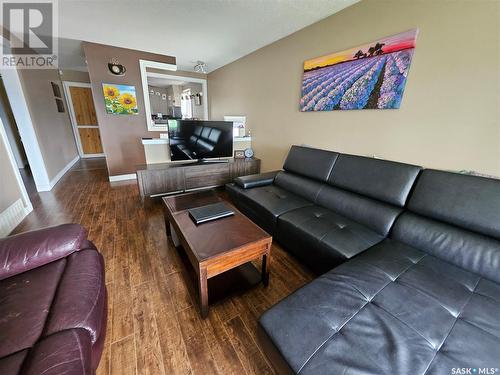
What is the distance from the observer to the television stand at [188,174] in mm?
2889

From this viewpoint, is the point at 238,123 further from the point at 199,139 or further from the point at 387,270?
the point at 387,270

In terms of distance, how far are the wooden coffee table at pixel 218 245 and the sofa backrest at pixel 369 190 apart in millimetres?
889

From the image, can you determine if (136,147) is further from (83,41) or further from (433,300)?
(433,300)

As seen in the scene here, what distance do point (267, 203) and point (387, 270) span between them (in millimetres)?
1130

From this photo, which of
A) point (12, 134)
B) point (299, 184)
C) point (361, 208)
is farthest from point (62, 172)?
point (361, 208)

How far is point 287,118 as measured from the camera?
3.00 metres

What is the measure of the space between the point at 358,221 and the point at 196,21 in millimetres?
2934

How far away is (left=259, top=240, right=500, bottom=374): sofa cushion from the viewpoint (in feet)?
2.36

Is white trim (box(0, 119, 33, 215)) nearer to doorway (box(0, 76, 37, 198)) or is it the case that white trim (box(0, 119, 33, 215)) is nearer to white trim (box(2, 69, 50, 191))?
white trim (box(2, 69, 50, 191))

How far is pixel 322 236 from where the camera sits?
151 centimetres

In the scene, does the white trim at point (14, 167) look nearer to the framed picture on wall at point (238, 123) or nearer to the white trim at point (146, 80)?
the white trim at point (146, 80)

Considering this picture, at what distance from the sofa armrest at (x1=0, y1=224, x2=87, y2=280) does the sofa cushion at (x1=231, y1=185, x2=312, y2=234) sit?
1411 mm

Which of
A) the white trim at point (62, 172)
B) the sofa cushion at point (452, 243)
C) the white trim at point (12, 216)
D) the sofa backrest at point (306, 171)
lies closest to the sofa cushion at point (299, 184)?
the sofa backrest at point (306, 171)

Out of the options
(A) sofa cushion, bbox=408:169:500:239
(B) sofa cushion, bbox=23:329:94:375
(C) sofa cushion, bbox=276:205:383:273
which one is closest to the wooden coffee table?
(C) sofa cushion, bbox=276:205:383:273
